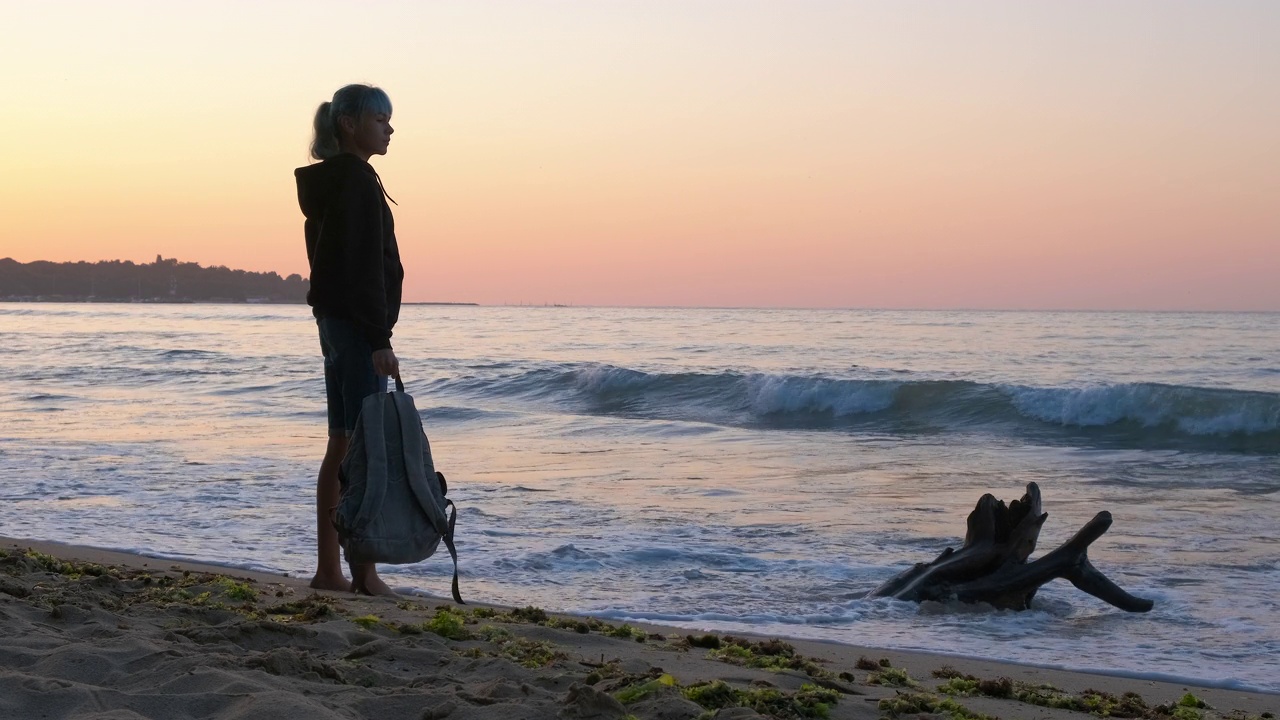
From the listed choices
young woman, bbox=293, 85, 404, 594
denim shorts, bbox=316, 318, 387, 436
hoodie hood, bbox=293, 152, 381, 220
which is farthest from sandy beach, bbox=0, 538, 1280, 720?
hoodie hood, bbox=293, 152, 381, 220

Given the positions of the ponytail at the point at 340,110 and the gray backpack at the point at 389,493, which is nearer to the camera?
the gray backpack at the point at 389,493

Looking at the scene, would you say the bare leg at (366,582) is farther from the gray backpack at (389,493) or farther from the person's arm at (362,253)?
the person's arm at (362,253)

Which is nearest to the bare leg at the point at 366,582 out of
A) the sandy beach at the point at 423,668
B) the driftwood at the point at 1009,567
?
the sandy beach at the point at 423,668

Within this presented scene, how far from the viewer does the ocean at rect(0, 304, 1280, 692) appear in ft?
15.5

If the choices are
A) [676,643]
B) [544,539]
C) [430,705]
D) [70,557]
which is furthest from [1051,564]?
[70,557]

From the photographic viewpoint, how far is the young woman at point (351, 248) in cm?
407

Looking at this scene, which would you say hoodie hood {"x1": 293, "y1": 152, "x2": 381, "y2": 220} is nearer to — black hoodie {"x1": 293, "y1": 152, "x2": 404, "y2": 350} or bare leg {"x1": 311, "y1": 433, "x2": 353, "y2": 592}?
black hoodie {"x1": 293, "y1": 152, "x2": 404, "y2": 350}

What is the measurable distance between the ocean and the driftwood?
11 centimetres

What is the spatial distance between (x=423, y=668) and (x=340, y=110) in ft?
7.00

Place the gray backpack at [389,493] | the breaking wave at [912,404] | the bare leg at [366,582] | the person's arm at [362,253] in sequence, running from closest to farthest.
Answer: the gray backpack at [389,493]
the person's arm at [362,253]
the bare leg at [366,582]
the breaking wave at [912,404]

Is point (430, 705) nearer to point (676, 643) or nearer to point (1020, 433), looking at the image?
point (676, 643)

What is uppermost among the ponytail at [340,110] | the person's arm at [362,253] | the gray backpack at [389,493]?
the ponytail at [340,110]

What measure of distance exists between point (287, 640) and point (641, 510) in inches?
162

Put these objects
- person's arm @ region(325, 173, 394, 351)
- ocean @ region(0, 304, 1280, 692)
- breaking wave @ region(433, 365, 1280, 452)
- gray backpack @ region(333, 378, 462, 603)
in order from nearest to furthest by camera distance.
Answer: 1. gray backpack @ region(333, 378, 462, 603)
2. person's arm @ region(325, 173, 394, 351)
3. ocean @ region(0, 304, 1280, 692)
4. breaking wave @ region(433, 365, 1280, 452)
